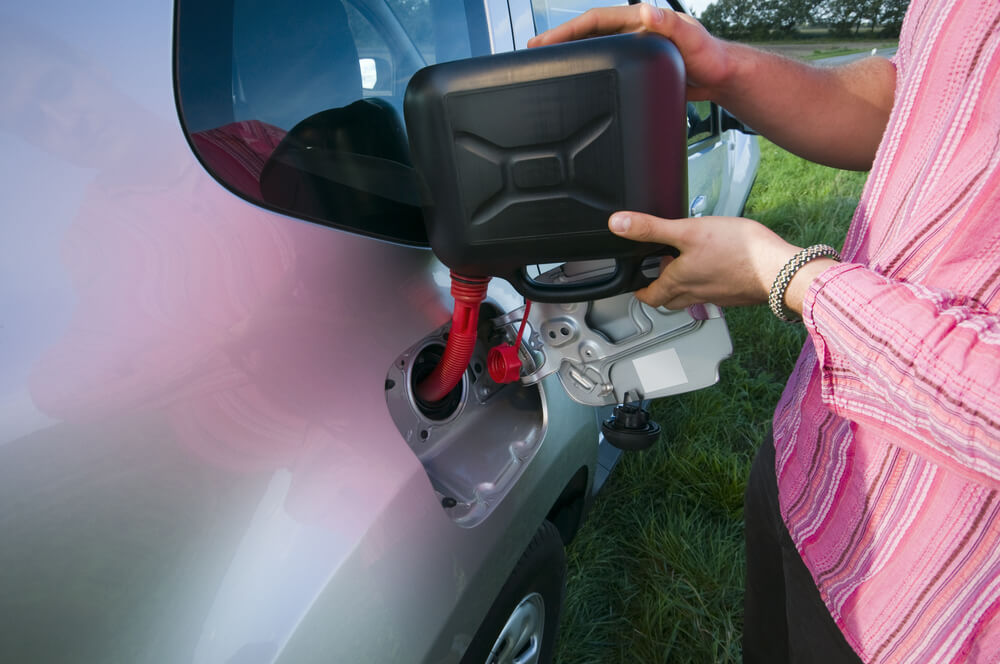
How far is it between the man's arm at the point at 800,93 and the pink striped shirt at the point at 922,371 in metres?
0.25

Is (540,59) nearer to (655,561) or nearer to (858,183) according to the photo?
(655,561)

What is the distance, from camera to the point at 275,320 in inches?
31.9

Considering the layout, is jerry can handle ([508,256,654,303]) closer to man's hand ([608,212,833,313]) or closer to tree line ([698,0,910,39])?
man's hand ([608,212,833,313])

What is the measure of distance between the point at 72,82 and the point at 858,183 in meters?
6.71

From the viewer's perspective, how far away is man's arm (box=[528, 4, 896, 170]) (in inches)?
46.6

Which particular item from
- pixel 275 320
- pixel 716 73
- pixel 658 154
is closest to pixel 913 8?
pixel 716 73

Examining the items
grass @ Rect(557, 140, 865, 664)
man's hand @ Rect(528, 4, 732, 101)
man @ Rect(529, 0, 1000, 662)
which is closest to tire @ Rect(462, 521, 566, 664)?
grass @ Rect(557, 140, 865, 664)

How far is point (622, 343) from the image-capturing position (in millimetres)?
1181

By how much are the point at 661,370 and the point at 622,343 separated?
10 cm

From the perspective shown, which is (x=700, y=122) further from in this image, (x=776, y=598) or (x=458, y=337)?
(x=458, y=337)

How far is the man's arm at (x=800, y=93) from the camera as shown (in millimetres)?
1183

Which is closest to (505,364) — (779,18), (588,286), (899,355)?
(588,286)

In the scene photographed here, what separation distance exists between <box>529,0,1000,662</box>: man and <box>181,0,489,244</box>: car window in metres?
0.30

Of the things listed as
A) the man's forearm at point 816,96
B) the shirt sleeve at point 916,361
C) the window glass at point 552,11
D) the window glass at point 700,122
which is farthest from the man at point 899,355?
the window glass at point 700,122
